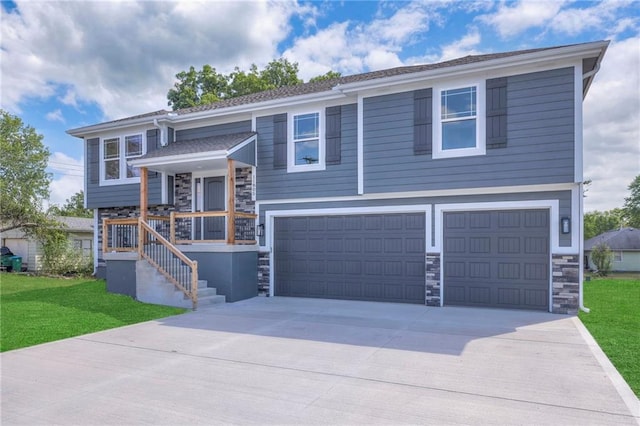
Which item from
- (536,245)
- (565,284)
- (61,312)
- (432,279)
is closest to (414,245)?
(432,279)

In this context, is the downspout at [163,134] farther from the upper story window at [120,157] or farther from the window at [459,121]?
the window at [459,121]

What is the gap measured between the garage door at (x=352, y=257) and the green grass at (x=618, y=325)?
351 centimetres

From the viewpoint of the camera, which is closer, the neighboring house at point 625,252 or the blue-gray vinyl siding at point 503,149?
the blue-gray vinyl siding at point 503,149

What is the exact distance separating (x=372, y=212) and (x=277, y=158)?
2979mm

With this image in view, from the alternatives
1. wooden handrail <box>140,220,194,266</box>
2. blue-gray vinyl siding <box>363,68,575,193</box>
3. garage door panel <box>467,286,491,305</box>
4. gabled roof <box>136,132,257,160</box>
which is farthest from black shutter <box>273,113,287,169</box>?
garage door panel <box>467,286,491,305</box>

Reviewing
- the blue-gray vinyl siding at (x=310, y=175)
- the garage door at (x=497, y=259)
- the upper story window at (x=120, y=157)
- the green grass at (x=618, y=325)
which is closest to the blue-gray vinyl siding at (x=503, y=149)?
the blue-gray vinyl siding at (x=310, y=175)

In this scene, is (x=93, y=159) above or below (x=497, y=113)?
below

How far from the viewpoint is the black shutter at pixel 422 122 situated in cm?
888

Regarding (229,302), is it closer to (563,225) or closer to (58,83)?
(563,225)

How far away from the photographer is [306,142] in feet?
34.5

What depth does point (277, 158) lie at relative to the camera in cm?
1071

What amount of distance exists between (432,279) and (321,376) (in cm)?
532

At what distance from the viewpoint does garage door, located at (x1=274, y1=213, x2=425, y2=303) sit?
9484 millimetres

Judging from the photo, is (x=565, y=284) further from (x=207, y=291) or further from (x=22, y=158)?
(x=22, y=158)
